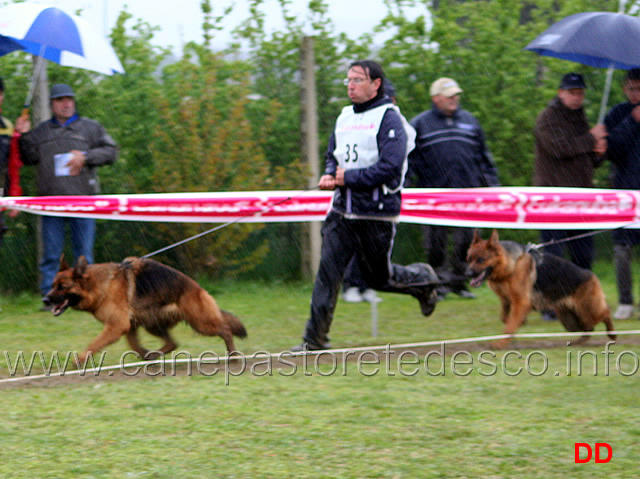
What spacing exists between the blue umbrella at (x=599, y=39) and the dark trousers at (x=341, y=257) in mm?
2602

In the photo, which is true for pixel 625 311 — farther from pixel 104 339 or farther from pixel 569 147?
pixel 104 339

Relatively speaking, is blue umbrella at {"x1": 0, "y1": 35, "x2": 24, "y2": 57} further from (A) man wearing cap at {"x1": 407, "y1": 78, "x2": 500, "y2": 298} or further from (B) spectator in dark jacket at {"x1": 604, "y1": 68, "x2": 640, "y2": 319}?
(B) spectator in dark jacket at {"x1": 604, "y1": 68, "x2": 640, "y2": 319}

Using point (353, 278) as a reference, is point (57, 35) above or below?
above

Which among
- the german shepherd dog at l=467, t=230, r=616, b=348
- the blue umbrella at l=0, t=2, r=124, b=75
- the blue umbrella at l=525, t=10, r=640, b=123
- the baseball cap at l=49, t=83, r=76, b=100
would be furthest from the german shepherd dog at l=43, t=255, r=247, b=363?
the blue umbrella at l=525, t=10, r=640, b=123

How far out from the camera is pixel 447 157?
9477 millimetres

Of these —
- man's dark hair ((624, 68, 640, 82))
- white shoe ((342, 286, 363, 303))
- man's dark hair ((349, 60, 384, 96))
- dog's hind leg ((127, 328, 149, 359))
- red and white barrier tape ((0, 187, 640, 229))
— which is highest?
man's dark hair ((349, 60, 384, 96))

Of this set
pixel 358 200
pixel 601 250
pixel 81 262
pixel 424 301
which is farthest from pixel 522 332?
pixel 601 250

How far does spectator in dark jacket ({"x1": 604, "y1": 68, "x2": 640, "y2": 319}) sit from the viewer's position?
8.87m

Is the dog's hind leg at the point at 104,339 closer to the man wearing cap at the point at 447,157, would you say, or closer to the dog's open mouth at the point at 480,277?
the dog's open mouth at the point at 480,277

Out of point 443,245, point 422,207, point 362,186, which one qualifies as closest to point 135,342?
point 362,186

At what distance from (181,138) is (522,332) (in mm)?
4176

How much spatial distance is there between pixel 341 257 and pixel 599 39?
316 centimetres

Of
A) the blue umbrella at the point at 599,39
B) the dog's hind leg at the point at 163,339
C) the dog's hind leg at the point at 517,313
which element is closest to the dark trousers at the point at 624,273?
the blue umbrella at the point at 599,39

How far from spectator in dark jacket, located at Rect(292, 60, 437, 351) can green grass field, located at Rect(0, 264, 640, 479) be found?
0.55 m
